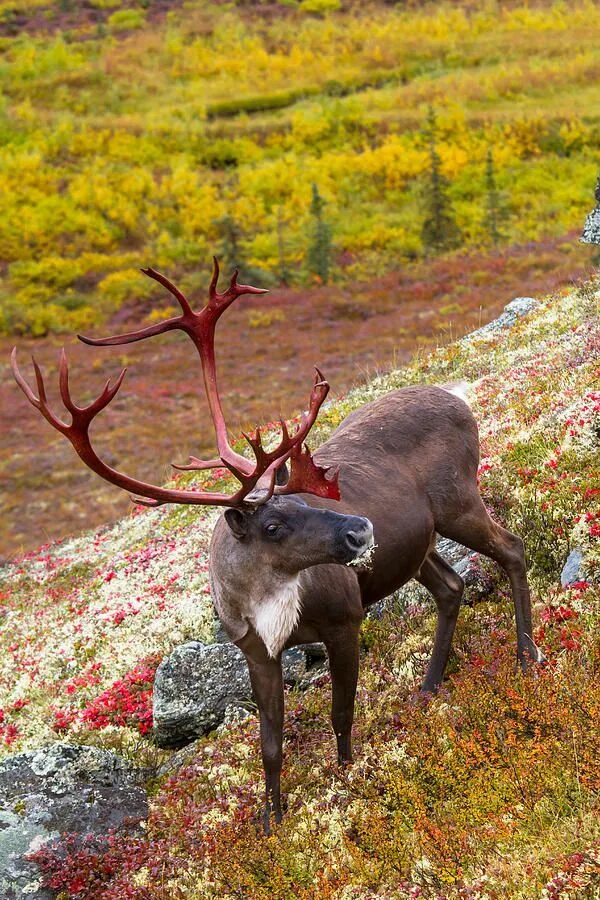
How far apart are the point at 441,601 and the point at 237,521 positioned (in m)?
2.28

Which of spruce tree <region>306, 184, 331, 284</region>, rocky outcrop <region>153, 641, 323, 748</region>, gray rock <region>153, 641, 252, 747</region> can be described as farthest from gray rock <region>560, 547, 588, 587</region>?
spruce tree <region>306, 184, 331, 284</region>

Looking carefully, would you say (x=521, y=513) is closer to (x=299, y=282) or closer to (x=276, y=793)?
(x=276, y=793)

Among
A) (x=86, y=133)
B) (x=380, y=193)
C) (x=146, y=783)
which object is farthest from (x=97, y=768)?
(x=86, y=133)

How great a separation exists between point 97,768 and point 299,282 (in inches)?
1479

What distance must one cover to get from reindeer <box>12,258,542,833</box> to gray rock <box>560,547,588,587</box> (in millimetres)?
541

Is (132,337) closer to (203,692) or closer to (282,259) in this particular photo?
(203,692)

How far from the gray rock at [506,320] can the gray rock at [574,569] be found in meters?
9.01

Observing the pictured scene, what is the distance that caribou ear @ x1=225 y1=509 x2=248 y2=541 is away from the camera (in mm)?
6039

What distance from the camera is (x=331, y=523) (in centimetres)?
583

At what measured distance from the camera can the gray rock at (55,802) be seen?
6.95 m

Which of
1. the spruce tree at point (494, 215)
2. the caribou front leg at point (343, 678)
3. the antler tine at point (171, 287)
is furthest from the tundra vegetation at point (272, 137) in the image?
the caribou front leg at point (343, 678)

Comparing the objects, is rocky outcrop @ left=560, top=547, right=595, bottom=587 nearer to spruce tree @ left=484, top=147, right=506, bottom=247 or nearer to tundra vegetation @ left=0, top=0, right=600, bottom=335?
tundra vegetation @ left=0, top=0, right=600, bottom=335

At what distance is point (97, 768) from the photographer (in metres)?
8.21

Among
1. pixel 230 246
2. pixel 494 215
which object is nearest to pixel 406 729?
pixel 230 246
